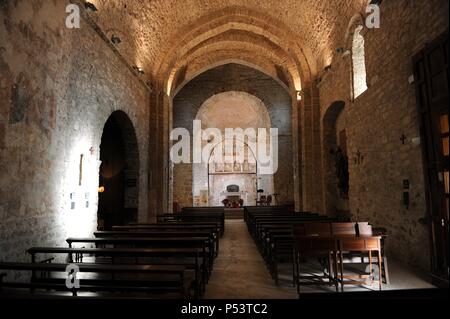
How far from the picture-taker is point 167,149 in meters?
13.4

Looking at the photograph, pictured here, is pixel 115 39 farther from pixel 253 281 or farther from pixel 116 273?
pixel 253 281

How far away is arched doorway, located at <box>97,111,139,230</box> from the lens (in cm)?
1055

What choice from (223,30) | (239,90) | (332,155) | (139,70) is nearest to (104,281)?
(139,70)

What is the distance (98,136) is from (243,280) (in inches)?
201

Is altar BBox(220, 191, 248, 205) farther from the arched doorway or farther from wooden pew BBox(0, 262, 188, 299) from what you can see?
wooden pew BBox(0, 262, 188, 299)

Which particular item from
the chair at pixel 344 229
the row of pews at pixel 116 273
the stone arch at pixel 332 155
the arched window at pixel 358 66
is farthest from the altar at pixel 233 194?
the chair at pixel 344 229

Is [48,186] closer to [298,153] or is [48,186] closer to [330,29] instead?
[330,29]

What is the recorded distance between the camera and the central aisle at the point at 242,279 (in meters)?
4.16

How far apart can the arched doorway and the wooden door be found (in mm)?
8367

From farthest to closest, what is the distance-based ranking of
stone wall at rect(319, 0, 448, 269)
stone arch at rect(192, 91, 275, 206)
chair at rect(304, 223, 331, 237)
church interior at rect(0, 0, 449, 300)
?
stone arch at rect(192, 91, 275, 206) < stone wall at rect(319, 0, 448, 269) < chair at rect(304, 223, 331, 237) < church interior at rect(0, 0, 449, 300)

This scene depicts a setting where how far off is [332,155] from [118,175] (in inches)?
308

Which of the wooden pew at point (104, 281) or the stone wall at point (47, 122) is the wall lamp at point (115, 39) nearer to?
the stone wall at point (47, 122)

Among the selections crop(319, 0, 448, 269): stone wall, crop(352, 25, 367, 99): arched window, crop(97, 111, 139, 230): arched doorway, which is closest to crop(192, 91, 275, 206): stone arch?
crop(97, 111, 139, 230): arched doorway

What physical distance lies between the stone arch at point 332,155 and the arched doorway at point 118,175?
6.96m
